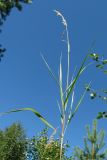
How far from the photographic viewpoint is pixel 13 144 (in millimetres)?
69438

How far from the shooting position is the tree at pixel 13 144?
67562mm

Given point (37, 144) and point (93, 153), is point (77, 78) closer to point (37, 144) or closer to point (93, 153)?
point (93, 153)

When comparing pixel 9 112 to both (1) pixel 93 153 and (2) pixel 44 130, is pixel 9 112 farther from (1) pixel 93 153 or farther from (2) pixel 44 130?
(2) pixel 44 130

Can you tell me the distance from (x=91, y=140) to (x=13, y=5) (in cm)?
1785

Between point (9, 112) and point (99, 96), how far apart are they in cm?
446

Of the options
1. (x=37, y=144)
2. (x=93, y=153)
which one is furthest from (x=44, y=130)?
(x=93, y=153)

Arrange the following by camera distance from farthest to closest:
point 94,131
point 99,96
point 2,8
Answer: point 2,8 < point 94,131 < point 99,96

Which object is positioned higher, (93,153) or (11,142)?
(11,142)

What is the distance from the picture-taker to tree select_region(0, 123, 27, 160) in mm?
67562

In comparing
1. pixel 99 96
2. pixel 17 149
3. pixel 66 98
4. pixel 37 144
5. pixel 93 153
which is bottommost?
pixel 66 98

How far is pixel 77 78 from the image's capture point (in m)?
4.04

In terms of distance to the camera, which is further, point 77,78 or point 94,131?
point 94,131

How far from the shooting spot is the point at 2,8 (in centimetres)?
3394

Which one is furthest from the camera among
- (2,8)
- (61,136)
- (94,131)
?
(2,8)
